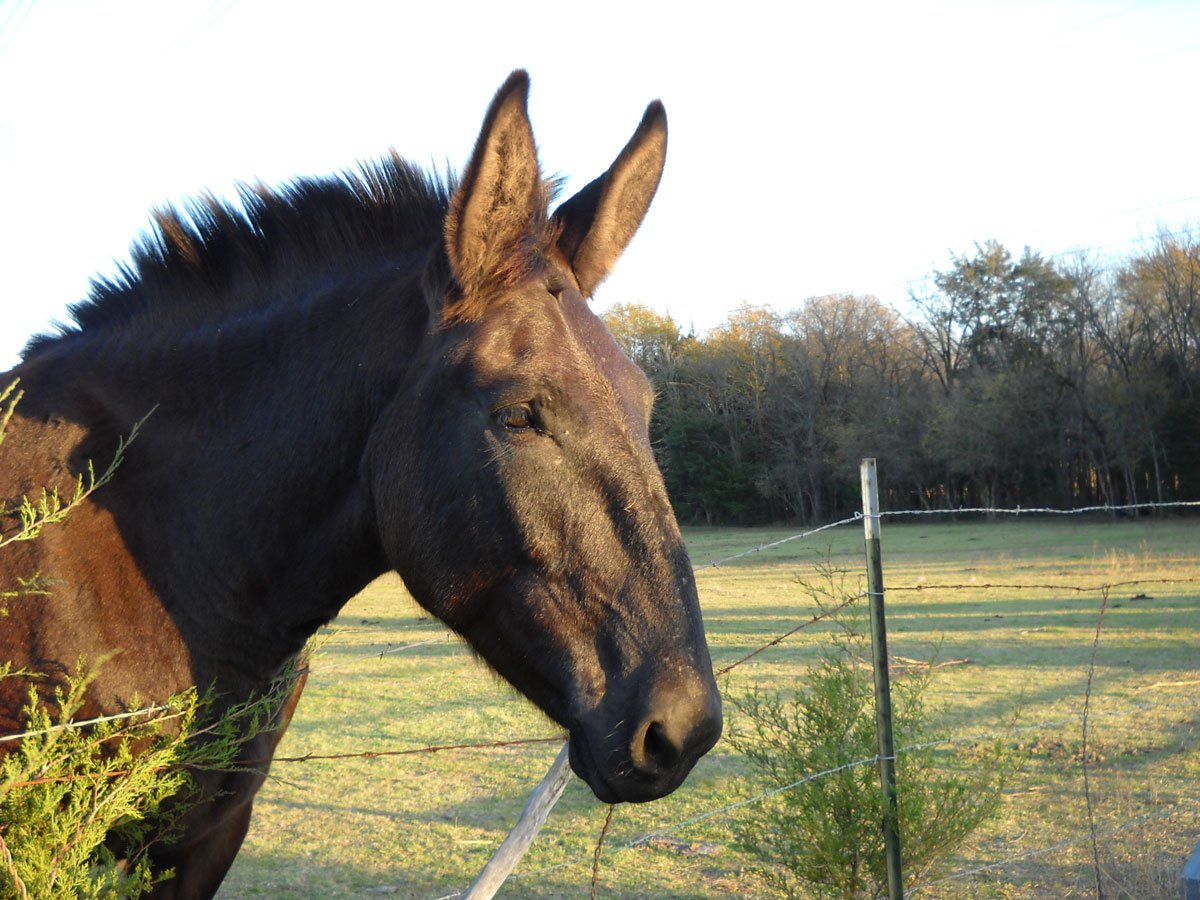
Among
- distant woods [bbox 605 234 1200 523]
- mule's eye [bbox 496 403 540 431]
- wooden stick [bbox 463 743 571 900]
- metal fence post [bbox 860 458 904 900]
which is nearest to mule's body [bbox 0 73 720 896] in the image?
mule's eye [bbox 496 403 540 431]

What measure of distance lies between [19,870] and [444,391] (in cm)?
132

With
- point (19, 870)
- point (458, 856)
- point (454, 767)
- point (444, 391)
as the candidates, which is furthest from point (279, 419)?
point (454, 767)

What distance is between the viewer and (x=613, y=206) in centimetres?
254

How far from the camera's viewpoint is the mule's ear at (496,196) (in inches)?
82.4

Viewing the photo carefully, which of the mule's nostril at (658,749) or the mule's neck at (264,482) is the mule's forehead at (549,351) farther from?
the mule's nostril at (658,749)

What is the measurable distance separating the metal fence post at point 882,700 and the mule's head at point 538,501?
2063 mm

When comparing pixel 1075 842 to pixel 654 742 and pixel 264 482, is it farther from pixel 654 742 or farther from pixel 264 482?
pixel 264 482

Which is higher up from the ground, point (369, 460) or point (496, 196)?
point (496, 196)

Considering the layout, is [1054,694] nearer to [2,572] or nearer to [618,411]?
[618,411]

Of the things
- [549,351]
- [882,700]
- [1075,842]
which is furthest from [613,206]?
[1075,842]

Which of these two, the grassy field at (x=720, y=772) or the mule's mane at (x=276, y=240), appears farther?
the grassy field at (x=720, y=772)

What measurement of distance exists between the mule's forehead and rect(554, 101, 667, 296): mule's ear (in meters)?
0.24

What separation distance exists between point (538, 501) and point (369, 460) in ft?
1.58

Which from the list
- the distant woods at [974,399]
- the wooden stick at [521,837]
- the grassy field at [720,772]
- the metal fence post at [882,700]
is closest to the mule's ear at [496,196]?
the grassy field at [720,772]
